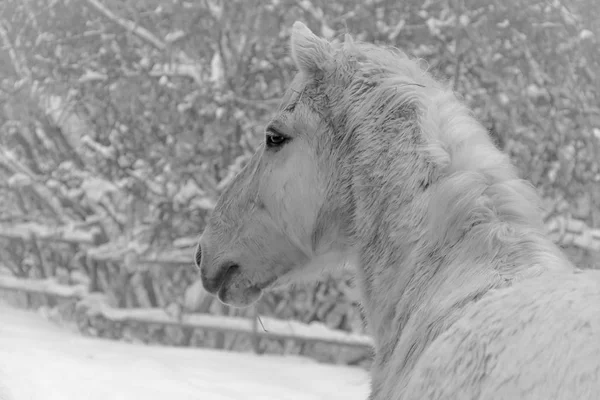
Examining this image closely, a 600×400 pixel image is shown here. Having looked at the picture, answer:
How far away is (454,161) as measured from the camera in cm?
195

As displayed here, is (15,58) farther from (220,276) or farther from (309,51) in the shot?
(309,51)

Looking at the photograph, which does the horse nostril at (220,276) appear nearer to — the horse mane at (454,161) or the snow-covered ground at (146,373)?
the horse mane at (454,161)

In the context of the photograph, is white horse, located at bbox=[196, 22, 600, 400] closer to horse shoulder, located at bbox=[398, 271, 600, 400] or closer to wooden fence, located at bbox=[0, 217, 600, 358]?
horse shoulder, located at bbox=[398, 271, 600, 400]

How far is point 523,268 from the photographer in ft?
5.54

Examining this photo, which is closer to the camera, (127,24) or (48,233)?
A: (127,24)

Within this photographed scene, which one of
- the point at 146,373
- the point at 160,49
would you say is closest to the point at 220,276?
the point at 146,373

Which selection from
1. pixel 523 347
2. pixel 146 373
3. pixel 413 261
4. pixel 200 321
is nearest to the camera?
pixel 523 347

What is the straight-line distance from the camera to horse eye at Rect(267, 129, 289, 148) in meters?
2.34

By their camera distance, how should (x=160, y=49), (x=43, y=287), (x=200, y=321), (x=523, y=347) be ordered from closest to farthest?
(x=523, y=347), (x=160, y=49), (x=200, y=321), (x=43, y=287)

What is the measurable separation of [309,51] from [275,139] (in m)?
0.28

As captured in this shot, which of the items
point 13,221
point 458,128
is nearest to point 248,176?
point 458,128

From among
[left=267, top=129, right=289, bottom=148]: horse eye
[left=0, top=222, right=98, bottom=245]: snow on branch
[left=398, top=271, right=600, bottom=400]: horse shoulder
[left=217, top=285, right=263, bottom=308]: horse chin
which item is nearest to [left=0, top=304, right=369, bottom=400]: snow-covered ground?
[left=0, top=222, right=98, bottom=245]: snow on branch

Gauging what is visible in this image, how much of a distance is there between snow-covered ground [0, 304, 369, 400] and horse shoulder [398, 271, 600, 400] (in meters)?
2.90

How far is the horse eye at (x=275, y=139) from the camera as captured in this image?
2338 millimetres
